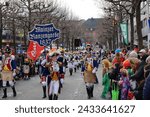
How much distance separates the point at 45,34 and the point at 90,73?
7.67 feet

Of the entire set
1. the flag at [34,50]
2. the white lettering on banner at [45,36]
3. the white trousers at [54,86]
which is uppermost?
the white lettering on banner at [45,36]

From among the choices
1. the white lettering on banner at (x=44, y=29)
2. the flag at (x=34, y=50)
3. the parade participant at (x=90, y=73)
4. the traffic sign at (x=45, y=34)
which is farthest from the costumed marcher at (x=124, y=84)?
the flag at (x=34, y=50)

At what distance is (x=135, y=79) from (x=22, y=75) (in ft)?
55.3

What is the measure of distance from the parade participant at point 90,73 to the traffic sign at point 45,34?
1.56 m

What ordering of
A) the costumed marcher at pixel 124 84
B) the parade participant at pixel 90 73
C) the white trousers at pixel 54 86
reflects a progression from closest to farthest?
the costumed marcher at pixel 124 84 < the white trousers at pixel 54 86 < the parade participant at pixel 90 73

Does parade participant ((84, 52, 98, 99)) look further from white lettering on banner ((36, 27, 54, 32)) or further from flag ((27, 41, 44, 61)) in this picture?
flag ((27, 41, 44, 61))

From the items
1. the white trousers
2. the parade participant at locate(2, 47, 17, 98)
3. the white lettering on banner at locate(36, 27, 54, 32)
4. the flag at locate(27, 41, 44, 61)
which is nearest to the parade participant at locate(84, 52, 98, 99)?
the white lettering on banner at locate(36, 27, 54, 32)

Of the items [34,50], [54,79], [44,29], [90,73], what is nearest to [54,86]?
[54,79]

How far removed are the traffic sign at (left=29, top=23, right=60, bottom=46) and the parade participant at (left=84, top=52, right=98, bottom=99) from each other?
1.56 meters

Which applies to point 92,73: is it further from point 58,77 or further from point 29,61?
point 29,61

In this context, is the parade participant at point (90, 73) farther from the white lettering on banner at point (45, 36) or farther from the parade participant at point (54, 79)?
the parade participant at point (54, 79)

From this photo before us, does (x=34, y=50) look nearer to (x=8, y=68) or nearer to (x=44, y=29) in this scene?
(x=8, y=68)

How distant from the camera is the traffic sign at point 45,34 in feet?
50.7

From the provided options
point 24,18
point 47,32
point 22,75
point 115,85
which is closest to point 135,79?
point 115,85
